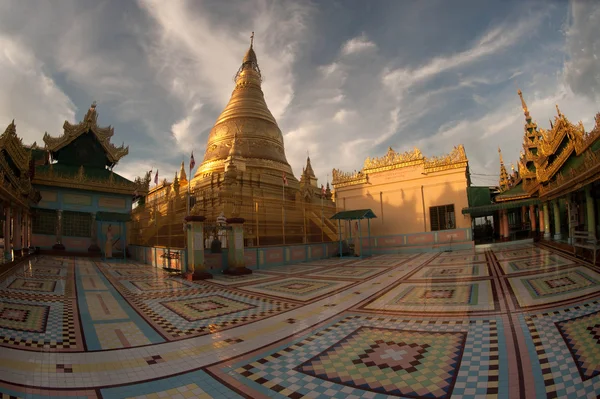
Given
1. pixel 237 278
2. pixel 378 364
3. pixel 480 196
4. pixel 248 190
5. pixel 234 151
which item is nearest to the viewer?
pixel 378 364

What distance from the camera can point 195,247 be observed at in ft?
31.2

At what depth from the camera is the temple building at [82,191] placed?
57.1 ft

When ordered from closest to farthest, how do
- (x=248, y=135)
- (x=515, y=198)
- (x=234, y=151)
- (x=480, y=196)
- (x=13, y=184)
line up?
(x=13, y=184)
(x=515, y=198)
(x=480, y=196)
(x=234, y=151)
(x=248, y=135)

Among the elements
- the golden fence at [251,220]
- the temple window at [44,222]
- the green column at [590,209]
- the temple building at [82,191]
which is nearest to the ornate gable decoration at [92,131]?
the temple building at [82,191]

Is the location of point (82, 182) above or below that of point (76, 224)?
above

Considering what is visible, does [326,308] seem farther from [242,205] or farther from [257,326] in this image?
[242,205]

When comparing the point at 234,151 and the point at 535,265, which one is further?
the point at 234,151

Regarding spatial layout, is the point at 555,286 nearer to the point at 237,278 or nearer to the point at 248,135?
the point at 237,278

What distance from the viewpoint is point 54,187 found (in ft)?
58.8

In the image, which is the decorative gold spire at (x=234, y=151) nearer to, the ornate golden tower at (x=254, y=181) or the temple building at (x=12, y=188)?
the ornate golden tower at (x=254, y=181)

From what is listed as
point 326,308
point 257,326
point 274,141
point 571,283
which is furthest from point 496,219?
point 257,326

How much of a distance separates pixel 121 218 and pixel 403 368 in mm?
17648

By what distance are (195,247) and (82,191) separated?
1374 cm

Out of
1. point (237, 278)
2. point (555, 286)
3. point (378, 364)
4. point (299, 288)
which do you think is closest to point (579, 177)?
point (555, 286)
